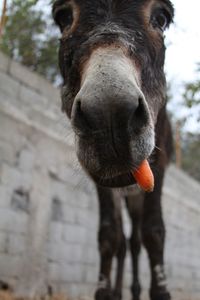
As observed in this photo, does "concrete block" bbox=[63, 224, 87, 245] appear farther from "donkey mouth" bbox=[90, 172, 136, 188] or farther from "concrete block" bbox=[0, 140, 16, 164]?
"donkey mouth" bbox=[90, 172, 136, 188]

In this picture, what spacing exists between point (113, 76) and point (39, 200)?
10.8 ft

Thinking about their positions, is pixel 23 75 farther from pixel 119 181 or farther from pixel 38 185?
pixel 119 181

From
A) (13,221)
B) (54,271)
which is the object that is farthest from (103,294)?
(54,271)

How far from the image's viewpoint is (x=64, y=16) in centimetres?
278

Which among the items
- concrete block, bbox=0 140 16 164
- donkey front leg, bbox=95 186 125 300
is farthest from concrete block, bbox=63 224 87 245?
donkey front leg, bbox=95 186 125 300

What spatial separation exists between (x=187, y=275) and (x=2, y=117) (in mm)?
5698

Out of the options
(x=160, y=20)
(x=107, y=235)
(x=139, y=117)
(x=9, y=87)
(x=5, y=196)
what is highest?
(x=9, y=87)

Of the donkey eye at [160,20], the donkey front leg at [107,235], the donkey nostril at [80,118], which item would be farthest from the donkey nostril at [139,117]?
the donkey front leg at [107,235]

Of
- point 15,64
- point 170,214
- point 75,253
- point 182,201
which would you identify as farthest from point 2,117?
point 182,201

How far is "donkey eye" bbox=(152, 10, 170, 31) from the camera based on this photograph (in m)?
2.60

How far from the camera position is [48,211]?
16.6ft

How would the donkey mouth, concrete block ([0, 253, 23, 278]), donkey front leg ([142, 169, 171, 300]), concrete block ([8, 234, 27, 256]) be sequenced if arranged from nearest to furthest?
1. the donkey mouth
2. donkey front leg ([142, 169, 171, 300])
3. concrete block ([0, 253, 23, 278])
4. concrete block ([8, 234, 27, 256])

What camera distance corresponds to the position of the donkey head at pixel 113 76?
176 cm

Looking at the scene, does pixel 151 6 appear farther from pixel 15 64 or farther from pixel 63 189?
pixel 63 189
